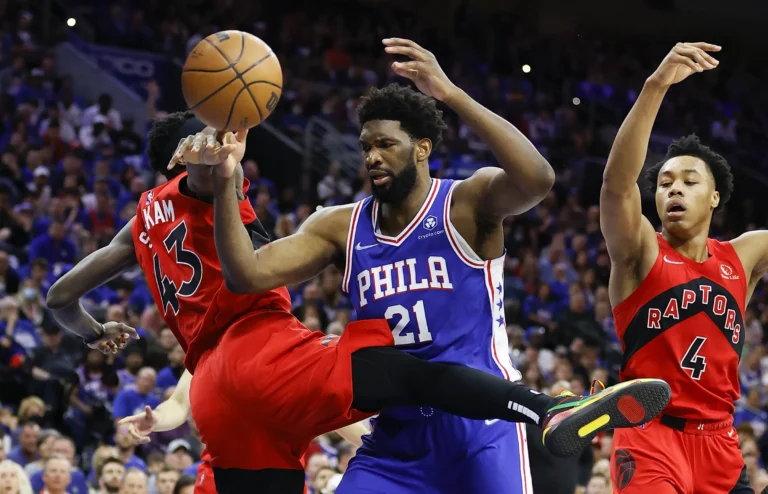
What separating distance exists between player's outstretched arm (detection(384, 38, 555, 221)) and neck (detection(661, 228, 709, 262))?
1.15 m

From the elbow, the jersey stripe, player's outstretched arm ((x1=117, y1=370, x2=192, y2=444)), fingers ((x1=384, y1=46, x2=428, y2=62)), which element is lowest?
player's outstretched arm ((x1=117, y1=370, x2=192, y2=444))

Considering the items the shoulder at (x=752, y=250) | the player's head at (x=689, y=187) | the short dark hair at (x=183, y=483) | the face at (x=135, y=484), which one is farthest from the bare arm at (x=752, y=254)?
the face at (x=135, y=484)

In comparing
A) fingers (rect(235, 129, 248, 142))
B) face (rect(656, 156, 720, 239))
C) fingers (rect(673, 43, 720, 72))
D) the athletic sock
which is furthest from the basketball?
face (rect(656, 156, 720, 239))

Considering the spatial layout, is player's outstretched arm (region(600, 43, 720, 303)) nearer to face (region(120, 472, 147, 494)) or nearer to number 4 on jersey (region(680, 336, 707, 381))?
number 4 on jersey (region(680, 336, 707, 381))

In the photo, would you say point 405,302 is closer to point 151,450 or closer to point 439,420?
point 439,420

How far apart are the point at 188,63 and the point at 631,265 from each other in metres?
2.20

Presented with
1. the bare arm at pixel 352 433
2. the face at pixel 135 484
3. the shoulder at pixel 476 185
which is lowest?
the face at pixel 135 484

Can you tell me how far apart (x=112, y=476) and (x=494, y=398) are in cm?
460

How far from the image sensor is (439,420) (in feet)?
14.4

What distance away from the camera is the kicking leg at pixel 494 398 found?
406 cm

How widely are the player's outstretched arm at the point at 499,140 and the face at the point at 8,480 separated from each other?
472 centimetres

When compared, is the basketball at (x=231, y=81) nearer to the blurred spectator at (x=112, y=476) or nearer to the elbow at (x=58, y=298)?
the elbow at (x=58, y=298)

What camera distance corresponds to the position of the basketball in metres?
4.21

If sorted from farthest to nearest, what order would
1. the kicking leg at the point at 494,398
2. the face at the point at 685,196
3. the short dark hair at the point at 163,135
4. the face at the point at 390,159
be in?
1. the short dark hair at the point at 163,135
2. the face at the point at 685,196
3. the face at the point at 390,159
4. the kicking leg at the point at 494,398
